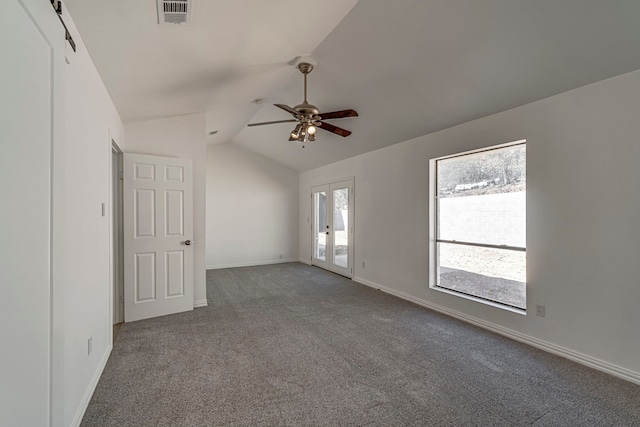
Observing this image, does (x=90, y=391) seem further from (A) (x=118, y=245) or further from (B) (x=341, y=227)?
(B) (x=341, y=227)

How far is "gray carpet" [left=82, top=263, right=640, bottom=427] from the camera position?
200cm

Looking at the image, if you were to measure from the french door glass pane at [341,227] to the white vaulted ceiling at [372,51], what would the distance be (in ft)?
8.04

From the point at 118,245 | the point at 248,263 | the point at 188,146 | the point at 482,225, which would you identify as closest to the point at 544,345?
Answer: the point at 482,225

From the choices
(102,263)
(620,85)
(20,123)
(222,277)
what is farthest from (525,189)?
(222,277)

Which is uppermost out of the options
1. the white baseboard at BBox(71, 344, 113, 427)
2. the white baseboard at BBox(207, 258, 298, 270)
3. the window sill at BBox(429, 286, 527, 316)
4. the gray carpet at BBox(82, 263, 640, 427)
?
the window sill at BBox(429, 286, 527, 316)

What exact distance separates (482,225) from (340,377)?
8.13ft

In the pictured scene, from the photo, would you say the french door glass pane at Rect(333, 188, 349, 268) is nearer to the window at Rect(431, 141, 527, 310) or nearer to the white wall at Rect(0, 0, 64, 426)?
the window at Rect(431, 141, 527, 310)

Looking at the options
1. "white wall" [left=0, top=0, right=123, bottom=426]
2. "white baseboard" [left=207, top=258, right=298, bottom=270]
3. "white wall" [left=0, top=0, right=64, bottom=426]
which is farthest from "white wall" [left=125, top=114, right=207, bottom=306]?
"white wall" [left=0, top=0, right=64, bottom=426]

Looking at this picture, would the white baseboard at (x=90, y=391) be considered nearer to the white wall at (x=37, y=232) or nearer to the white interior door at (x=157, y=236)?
the white wall at (x=37, y=232)

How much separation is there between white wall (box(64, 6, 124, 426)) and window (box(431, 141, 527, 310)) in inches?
151

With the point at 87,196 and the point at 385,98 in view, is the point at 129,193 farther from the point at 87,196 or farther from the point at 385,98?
the point at 385,98

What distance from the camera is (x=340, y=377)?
2451mm

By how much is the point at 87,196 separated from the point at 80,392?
1.33 m

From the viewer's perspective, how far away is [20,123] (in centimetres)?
95
